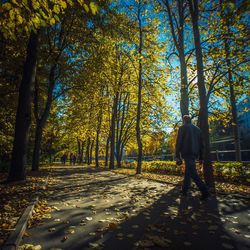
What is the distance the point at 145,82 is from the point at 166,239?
16.2 meters

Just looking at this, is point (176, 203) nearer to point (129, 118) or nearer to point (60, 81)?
point (60, 81)

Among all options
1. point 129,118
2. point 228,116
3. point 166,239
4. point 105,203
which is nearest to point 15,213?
point 105,203

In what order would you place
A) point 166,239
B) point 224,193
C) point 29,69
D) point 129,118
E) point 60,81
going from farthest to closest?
point 129,118 → point 60,81 → point 29,69 → point 224,193 → point 166,239

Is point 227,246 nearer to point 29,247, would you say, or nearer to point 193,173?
point 29,247

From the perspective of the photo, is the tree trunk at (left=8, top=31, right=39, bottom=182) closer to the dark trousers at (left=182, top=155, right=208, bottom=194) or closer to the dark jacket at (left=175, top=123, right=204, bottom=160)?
the dark jacket at (left=175, top=123, right=204, bottom=160)

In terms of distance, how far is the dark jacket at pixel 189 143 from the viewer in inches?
257

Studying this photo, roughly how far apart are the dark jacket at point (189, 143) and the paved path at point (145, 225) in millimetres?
1379

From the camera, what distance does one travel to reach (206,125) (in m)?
9.02

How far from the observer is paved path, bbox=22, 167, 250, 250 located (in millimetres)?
3441

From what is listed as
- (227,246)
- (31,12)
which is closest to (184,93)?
(31,12)

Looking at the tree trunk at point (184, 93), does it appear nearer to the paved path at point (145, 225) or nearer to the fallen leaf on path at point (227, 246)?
the paved path at point (145, 225)

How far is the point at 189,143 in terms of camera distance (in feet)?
21.5

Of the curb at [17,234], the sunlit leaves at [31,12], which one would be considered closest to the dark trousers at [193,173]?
the curb at [17,234]

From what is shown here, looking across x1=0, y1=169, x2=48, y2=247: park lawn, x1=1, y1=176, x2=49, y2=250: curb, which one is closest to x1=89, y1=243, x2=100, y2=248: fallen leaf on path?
x1=1, y1=176, x2=49, y2=250: curb
